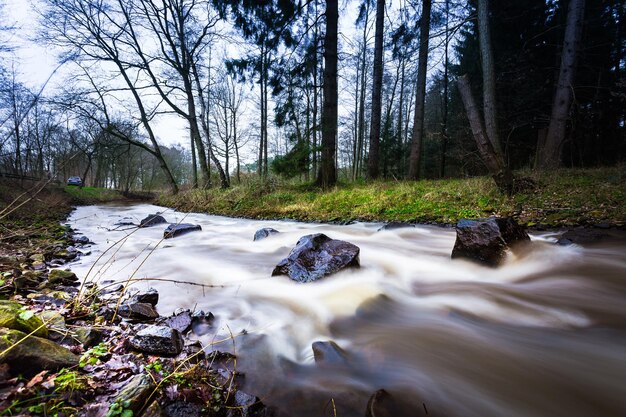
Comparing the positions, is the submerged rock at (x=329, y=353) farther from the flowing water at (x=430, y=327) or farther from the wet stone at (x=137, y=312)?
the wet stone at (x=137, y=312)

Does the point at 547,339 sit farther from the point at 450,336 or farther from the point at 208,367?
the point at 208,367

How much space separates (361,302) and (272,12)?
1011 centimetres

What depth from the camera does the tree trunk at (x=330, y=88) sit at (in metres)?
8.93

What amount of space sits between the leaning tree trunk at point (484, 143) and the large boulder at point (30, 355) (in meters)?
6.47

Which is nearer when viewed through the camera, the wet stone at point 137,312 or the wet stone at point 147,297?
the wet stone at point 137,312

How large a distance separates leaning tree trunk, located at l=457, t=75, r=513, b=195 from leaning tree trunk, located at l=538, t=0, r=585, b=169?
3.50 metres

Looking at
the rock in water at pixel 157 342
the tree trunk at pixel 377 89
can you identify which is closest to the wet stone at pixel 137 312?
the rock in water at pixel 157 342

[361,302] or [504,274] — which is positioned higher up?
[504,274]

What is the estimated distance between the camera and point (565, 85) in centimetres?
789

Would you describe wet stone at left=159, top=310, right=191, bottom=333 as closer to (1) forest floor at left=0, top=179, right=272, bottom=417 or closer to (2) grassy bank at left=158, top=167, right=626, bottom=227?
(1) forest floor at left=0, top=179, right=272, bottom=417

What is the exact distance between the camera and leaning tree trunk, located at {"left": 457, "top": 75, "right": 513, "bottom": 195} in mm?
5344

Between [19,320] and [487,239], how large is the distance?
4234mm

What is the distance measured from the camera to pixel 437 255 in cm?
388

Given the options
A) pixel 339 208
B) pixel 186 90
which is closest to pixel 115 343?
pixel 339 208
